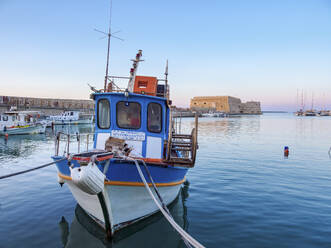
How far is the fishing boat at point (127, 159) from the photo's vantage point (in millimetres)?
6254

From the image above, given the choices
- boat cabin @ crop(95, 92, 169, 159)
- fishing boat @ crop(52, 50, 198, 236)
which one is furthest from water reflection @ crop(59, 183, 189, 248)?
boat cabin @ crop(95, 92, 169, 159)

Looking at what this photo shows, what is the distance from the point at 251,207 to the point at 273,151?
15.1 meters

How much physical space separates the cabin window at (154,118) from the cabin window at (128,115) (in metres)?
0.36

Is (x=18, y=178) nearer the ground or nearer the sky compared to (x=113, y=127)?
nearer the ground

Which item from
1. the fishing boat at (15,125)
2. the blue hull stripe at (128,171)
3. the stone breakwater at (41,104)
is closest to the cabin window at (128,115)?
the blue hull stripe at (128,171)

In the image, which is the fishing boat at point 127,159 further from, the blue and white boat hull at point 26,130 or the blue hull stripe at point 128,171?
the blue and white boat hull at point 26,130

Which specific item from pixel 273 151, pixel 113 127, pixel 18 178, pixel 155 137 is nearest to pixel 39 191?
pixel 18 178

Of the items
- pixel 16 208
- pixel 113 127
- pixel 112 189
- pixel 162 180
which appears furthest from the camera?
pixel 16 208

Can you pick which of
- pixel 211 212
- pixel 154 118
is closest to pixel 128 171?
pixel 154 118

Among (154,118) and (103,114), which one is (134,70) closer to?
(103,114)

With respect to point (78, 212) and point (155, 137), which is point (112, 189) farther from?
point (78, 212)

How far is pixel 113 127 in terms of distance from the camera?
798 cm

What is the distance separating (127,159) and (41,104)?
83592 mm

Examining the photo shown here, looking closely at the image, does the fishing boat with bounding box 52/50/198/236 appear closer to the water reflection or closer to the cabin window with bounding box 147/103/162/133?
the cabin window with bounding box 147/103/162/133
